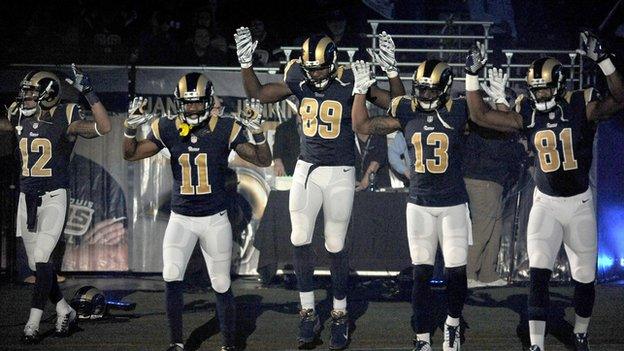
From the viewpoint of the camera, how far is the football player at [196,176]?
7734 millimetres

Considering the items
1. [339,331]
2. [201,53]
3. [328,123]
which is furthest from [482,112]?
[201,53]

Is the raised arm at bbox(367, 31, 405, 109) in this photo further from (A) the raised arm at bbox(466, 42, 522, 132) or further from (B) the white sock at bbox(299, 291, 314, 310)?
(B) the white sock at bbox(299, 291, 314, 310)

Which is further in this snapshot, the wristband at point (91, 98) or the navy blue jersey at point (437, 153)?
the wristband at point (91, 98)

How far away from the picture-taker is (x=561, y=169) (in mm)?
7723

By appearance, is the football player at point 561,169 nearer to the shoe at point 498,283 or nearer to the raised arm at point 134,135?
the raised arm at point 134,135

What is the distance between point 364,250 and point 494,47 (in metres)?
4.62

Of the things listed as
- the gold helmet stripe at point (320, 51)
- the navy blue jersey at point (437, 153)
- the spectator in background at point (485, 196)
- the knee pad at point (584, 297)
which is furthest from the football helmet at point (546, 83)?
the spectator in background at point (485, 196)

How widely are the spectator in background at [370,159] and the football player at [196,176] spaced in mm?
3627

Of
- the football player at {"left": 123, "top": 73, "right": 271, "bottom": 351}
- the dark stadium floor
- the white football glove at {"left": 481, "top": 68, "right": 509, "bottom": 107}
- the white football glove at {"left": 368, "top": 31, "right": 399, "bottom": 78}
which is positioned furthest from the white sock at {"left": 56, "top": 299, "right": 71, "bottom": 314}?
the white football glove at {"left": 481, "top": 68, "right": 509, "bottom": 107}

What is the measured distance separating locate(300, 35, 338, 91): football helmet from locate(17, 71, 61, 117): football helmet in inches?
93.3

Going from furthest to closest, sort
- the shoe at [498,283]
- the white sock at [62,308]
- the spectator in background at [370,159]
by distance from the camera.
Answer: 1. the shoe at [498,283]
2. the spectator in background at [370,159]
3. the white sock at [62,308]

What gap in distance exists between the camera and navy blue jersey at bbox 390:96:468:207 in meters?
7.87

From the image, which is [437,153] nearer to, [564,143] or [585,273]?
[564,143]

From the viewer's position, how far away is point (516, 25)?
1462 cm
